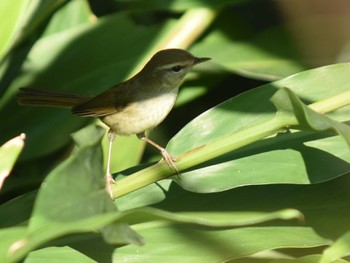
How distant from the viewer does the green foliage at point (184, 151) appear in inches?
41.6

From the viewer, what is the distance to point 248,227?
1.41 metres

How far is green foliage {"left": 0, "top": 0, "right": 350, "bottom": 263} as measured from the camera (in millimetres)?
1056

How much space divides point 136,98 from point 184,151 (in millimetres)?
377

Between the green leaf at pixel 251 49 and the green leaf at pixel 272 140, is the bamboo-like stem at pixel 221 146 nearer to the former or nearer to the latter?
the green leaf at pixel 272 140

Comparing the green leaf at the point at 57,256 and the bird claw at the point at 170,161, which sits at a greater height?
the bird claw at the point at 170,161

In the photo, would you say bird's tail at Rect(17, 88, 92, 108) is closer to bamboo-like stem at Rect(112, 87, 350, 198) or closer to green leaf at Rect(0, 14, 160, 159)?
green leaf at Rect(0, 14, 160, 159)

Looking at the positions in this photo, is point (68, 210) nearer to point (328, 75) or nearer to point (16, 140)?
point (16, 140)

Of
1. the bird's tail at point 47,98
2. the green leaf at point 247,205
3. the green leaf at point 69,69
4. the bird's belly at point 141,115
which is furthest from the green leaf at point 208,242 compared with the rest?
the green leaf at point 69,69

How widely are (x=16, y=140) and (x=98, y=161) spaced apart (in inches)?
8.2

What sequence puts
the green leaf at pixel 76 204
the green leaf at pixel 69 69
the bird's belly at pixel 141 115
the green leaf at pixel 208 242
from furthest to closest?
the green leaf at pixel 69 69 → the bird's belly at pixel 141 115 → the green leaf at pixel 208 242 → the green leaf at pixel 76 204

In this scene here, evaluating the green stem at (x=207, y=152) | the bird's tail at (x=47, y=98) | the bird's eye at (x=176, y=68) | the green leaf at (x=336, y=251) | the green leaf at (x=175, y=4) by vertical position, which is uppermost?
the green leaf at (x=175, y=4)

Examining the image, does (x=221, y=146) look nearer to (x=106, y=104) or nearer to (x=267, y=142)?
(x=267, y=142)

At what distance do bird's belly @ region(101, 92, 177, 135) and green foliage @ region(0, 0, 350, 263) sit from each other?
0.15 m

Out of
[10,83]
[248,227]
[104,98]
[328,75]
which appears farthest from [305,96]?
[10,83]
